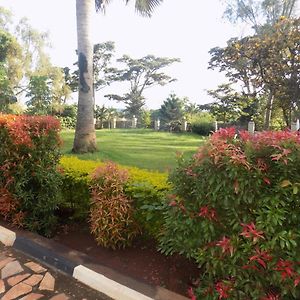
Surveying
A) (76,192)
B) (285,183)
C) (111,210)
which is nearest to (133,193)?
(111,210)

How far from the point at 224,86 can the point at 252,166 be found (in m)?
30.6

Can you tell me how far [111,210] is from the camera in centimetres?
324

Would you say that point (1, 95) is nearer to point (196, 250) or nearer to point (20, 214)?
point (20, 214)

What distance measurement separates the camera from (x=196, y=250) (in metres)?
2.38

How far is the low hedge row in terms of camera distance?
3.25 meters

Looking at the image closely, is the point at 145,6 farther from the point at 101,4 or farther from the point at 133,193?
the point at 133,193

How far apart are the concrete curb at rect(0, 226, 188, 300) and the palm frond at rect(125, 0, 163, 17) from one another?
8.00 meters

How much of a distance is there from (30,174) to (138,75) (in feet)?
124

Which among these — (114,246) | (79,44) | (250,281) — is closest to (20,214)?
(114,246)

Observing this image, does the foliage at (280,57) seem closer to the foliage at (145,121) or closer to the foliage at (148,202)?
the foliage at (148,202)

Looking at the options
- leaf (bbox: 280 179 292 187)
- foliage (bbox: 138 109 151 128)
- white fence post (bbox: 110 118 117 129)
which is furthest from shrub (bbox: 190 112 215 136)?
leaf (bbox: 280 179 292 187)

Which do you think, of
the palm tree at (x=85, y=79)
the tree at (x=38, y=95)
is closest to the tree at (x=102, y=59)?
the tree at (x=38, y=95)

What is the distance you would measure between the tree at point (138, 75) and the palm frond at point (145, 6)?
28614 millimetres

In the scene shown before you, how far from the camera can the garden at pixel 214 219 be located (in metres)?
2.01
